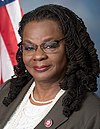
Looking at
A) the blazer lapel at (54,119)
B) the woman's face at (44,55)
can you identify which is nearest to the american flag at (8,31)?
the woman's face at (44,55)

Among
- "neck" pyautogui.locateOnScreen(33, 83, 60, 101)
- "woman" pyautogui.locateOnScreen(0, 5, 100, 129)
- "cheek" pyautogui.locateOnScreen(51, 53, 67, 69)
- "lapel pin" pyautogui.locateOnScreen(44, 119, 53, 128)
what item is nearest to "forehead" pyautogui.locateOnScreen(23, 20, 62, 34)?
"woman" pyautogui.locateOnScreen(0, 5, 100, 129)

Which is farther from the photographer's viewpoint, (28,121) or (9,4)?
(9,4)

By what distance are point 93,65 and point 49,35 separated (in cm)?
25

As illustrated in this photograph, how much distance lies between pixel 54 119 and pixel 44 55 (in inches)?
10.9

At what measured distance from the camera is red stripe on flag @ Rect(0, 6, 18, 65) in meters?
2.42

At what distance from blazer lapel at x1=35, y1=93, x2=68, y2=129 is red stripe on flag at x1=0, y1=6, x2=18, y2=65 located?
1004mm

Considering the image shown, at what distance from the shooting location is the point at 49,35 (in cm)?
146

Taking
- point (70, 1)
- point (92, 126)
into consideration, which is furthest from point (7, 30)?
point (92, 126)

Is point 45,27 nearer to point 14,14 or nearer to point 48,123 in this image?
point 48,123

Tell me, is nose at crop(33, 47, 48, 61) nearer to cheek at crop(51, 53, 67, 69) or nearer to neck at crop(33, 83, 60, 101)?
cheek at crop(51, 53, 67, 69)

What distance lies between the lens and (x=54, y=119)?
1471 mm

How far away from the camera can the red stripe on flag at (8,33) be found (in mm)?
2416

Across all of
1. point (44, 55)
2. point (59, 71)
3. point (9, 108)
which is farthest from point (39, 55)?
point (9, 108)

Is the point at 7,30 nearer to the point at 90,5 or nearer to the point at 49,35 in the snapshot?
the point at 90,5
